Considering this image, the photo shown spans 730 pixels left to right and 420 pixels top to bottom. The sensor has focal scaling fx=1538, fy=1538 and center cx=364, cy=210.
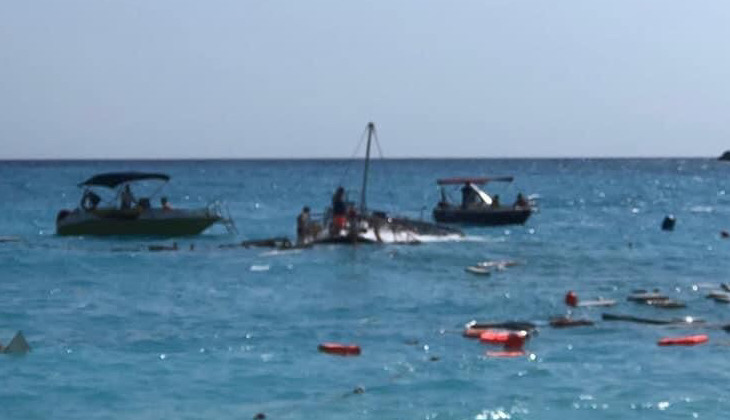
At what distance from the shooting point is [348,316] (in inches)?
1422

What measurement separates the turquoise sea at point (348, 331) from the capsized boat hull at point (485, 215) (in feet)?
11.4

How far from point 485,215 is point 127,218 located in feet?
56.5

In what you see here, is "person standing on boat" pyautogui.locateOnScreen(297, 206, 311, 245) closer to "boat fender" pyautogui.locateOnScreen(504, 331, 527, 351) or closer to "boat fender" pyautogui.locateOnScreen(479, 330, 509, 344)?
"boat fender" pyautogui.locateOnScreen(479, 330, 509, 344)

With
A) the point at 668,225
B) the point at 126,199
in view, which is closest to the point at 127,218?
the point at 126,199

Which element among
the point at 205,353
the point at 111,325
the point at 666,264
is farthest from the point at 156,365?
the point at 666,264

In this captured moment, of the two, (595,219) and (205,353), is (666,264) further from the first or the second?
(595,219)

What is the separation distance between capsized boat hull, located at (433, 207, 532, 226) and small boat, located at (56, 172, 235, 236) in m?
11.9

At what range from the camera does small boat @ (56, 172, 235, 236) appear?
63.0m

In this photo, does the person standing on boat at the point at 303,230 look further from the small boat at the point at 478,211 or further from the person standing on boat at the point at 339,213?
the small boat at the point at 478,211

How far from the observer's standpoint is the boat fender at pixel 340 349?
2939cm

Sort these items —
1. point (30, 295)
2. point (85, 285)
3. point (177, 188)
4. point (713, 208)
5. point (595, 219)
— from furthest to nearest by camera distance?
point (177, 188) → point (713, 208) → point (595, 219) → point (85, 285) → point (30, 295)

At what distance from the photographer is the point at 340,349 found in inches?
1164

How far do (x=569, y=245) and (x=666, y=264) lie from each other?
10.9m

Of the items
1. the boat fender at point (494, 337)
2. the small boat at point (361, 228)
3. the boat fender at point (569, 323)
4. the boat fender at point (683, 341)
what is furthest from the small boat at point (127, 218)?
the boat fender at point (683, 341)
